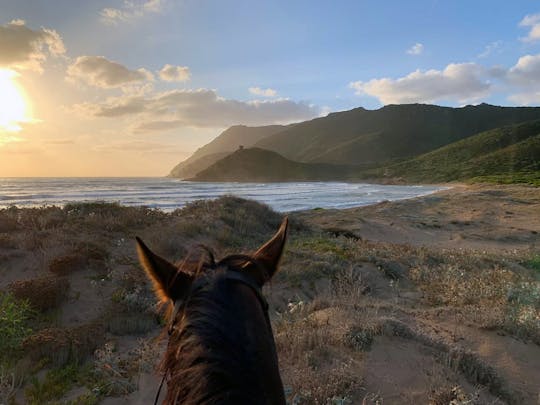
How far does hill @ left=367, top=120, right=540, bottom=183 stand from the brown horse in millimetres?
58830

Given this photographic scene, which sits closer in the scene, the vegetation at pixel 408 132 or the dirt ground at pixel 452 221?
the dirt ground at pixel 452 221

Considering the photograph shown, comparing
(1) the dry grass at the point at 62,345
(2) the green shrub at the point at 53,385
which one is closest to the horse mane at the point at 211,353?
(2) the green shrub at the point at 53,385

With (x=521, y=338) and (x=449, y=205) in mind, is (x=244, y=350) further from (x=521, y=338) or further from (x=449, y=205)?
(x=449, y=205)

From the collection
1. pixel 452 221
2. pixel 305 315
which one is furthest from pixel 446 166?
pixel 305 315

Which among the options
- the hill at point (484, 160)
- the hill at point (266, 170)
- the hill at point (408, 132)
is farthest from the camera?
the hill at point (408, 132)

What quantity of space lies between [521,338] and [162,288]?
18.8ft

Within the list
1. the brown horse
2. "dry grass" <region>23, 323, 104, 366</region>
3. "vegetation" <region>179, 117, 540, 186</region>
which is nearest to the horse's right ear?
the brown horse

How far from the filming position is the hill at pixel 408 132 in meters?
157

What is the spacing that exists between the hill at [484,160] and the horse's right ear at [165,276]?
193 feet

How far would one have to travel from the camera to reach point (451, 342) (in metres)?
5.29

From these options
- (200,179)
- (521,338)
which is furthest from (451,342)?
(200,179)

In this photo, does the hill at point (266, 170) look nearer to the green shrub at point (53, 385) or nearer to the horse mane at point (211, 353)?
the green shrub at point (53, 385)

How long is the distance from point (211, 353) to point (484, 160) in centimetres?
8598

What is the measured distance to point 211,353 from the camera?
4.13 ft
